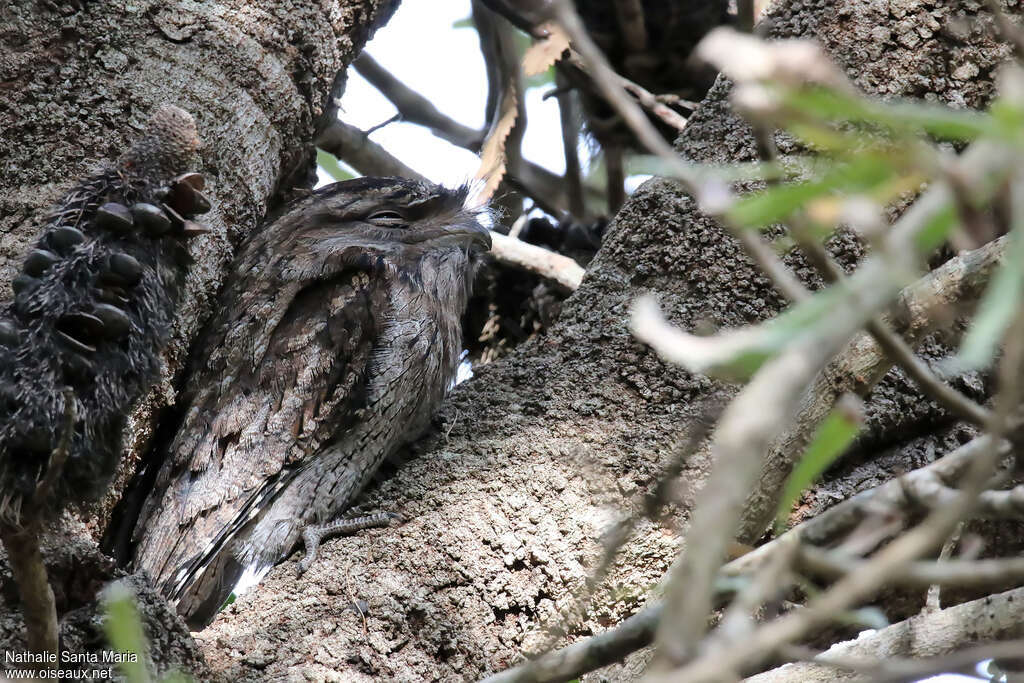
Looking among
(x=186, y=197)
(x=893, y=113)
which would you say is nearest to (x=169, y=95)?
(x=186, y=197)

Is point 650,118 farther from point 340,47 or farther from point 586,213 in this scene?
point 340,47

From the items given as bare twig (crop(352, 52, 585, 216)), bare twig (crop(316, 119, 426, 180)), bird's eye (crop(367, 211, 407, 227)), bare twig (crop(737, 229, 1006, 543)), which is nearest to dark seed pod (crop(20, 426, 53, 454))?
bare twig (crop(737, 229, 1006, 543))

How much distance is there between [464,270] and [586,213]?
1.11 metres

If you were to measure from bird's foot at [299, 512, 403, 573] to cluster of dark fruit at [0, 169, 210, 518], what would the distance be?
68 centimetres

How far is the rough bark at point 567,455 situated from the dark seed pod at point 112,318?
0.69 metres

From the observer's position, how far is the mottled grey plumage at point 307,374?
2.71 m

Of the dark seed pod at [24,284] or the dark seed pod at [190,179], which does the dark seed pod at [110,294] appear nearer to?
the dark seed pod at [24,284]

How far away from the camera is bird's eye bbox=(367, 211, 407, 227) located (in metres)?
3.65

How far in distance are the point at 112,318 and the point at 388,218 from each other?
2.22 meters

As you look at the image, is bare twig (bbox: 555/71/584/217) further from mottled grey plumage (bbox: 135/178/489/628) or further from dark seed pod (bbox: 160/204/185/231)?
dark seed pod (bbox: 160/204/185/231)

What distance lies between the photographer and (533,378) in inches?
98.9

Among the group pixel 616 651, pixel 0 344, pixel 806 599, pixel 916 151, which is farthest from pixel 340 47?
pixel 916 151

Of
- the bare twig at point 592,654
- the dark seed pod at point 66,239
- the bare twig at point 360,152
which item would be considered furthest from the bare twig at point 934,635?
the bare twig at point 360,152

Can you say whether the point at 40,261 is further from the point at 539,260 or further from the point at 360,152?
the point at 360,152
